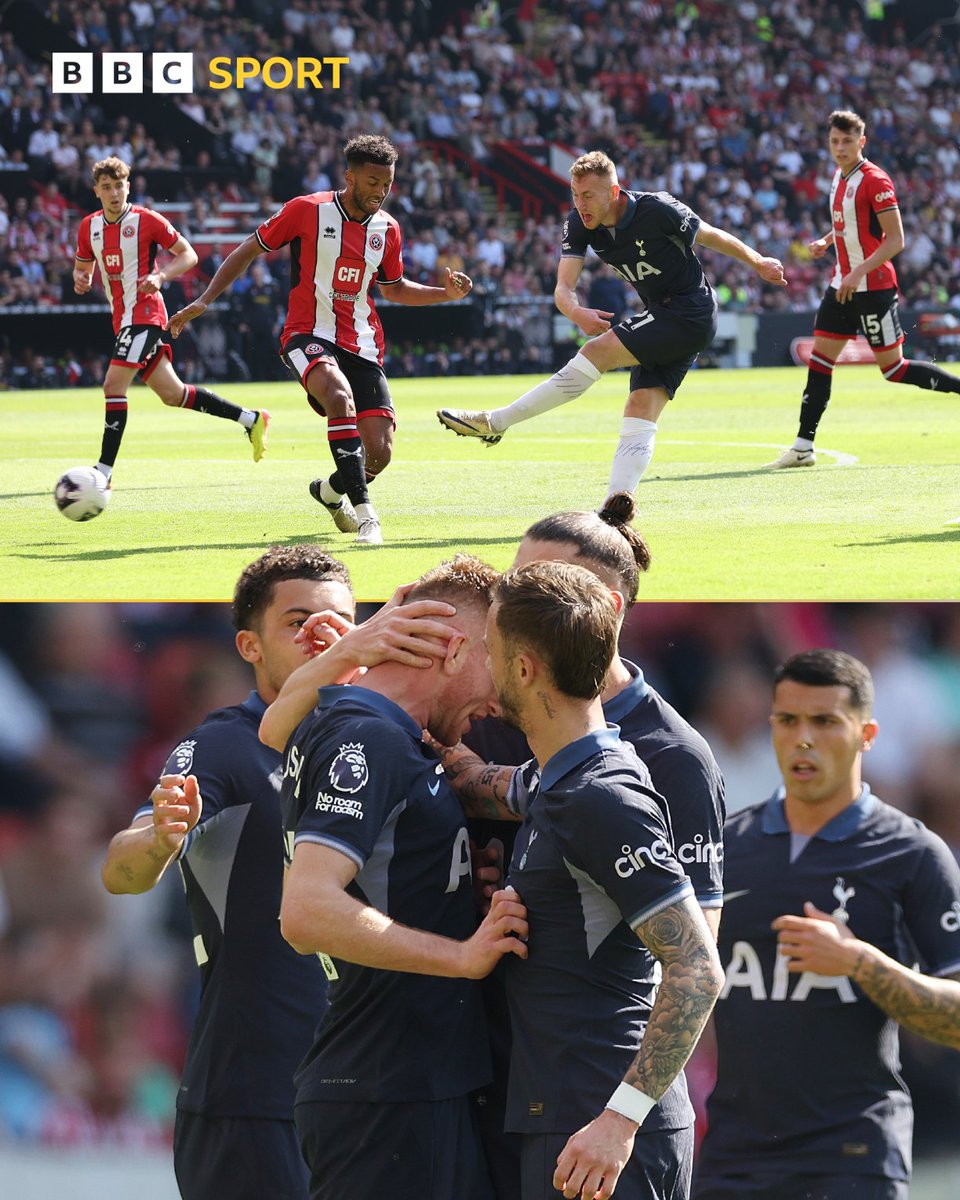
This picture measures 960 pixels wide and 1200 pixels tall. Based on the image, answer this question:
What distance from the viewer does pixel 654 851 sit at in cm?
267

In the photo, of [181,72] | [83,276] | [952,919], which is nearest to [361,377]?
[83,276]

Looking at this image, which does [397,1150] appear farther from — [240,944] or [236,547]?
[236,547]

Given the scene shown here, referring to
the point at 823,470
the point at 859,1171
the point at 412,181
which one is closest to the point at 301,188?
the point at 412,181

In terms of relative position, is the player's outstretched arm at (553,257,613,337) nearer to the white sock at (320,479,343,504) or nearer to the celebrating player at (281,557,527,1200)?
the white sock at (320,479,343,504)

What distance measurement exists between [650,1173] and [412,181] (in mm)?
30475

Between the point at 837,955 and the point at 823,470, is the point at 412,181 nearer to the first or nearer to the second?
the point at 823,470

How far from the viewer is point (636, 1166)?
9.35 feet

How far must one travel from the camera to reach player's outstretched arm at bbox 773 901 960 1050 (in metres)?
3.16

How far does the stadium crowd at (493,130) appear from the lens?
89.6 feet

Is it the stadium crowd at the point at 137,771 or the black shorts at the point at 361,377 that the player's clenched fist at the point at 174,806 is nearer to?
the stadium crowd at the point at 137,771

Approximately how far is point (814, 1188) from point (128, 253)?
8.57 m

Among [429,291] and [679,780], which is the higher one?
[429,291]

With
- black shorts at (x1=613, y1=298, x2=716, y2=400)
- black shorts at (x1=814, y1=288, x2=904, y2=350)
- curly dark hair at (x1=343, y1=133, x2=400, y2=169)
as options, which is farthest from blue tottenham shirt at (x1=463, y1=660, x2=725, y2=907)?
black shorts at (x1=814, y1=288, x2=904, y2=350)

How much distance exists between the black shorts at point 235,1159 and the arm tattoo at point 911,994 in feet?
4.99
